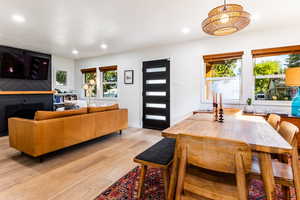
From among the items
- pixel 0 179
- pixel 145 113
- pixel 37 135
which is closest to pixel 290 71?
pixel 145 113

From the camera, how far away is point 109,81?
19.0ft

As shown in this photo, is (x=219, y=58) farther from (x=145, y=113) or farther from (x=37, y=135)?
(x=37, y=135)

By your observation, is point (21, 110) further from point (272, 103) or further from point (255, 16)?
point (272, 103)

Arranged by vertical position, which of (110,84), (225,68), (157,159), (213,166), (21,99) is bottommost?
(157,159)

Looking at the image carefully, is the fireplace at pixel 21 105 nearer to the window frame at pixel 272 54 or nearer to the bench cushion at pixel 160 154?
the bench cushion at pixel 160 154

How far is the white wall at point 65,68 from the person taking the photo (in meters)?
5.69

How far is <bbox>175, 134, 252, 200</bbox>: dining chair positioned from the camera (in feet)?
3.02

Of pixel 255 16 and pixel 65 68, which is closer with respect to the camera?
pixel 255 16

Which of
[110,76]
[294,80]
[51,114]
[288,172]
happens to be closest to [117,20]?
[51,114]

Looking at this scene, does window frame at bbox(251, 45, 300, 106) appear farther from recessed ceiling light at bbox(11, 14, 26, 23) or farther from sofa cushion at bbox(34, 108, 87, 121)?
recessed ceiling light at bbox(11, 14, 26, 23)

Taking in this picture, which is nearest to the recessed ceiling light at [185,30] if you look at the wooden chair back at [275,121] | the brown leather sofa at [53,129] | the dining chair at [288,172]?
the wooden chair back at [275,121]

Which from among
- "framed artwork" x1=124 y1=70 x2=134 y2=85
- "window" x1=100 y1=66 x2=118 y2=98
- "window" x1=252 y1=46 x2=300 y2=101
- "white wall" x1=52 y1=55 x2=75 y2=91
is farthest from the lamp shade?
"white wall" x1=52 y1=55 x2=75 y2=91

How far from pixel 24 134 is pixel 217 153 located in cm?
289

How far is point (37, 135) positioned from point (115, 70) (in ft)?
11.9
